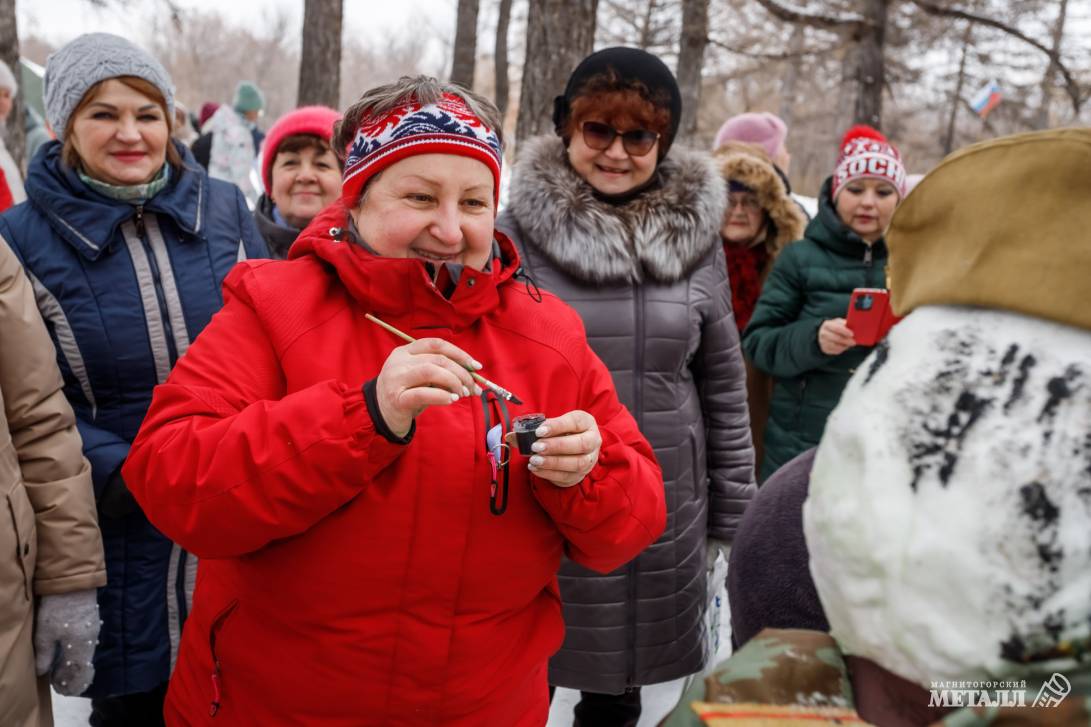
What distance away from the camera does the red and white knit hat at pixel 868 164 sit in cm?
325

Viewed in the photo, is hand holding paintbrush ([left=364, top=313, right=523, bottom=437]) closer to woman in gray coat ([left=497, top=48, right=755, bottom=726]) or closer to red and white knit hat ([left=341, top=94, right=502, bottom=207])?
red and white knit hat ([left=341, top=94, right=502, bottom=207])

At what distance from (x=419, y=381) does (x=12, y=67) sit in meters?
7.24

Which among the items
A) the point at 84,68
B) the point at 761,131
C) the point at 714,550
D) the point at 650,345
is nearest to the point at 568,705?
→ the point at 714,550

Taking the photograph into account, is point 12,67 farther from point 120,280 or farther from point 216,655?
point 216,655

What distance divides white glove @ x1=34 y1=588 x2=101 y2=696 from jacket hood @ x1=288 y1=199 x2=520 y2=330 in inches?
40.9

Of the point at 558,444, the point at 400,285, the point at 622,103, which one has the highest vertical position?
the point at 622,103

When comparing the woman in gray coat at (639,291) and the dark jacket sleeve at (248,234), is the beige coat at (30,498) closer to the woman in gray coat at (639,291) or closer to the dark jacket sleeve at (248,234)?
the dark jacket sleeve at (248,234)

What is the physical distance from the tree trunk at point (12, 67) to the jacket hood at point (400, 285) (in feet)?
21.1

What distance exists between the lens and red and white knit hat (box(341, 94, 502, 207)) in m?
1.55

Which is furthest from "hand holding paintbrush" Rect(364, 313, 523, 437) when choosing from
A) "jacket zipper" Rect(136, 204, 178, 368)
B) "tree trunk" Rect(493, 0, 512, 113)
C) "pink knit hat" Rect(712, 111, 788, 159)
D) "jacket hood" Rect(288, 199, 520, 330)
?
"tree trunk" Rect(493, 0, 512, 113)

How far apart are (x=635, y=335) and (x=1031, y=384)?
1.67 metres

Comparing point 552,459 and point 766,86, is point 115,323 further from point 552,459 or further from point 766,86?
point 766,86

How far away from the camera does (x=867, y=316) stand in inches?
108

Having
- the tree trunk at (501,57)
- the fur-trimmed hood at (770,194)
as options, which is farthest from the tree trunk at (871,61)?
the tree trunk at (501,57)
